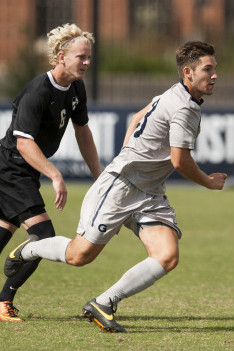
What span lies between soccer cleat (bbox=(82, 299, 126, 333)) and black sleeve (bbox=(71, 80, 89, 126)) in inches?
59.9

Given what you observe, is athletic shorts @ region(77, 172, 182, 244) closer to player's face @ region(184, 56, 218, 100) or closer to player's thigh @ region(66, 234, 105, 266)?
player's thigh @ region(66, 234, 105, 266)

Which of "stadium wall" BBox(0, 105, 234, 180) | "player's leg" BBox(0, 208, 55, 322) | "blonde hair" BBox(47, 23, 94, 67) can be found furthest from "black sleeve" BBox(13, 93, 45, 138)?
"stadium wall" BBox(0, 105, 234, 180)

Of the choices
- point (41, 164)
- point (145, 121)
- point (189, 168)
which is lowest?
point (41, 164)

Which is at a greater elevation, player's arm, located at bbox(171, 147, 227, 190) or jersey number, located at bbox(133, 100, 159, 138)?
jersey number, located at bbox(133, 100, 159, 138)

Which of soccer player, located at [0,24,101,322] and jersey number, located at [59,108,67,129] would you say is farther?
jersey number, located at [59,108,67,129]

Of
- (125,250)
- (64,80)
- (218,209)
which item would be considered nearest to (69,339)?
(64,80)

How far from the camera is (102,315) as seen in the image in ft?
19.8

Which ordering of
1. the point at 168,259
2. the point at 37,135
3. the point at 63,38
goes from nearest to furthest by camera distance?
the point at 168,259
the point at 63,38
the point at 37,135

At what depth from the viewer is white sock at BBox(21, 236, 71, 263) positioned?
6.22m

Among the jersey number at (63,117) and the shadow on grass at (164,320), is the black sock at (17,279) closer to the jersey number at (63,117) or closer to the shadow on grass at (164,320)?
the shadow on grass at (164,320)

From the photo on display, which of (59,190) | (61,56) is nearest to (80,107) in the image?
(61,56)

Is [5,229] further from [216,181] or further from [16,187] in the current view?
[216,181]

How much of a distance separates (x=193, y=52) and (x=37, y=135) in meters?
1.38

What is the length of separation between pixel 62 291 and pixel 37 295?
31cm
